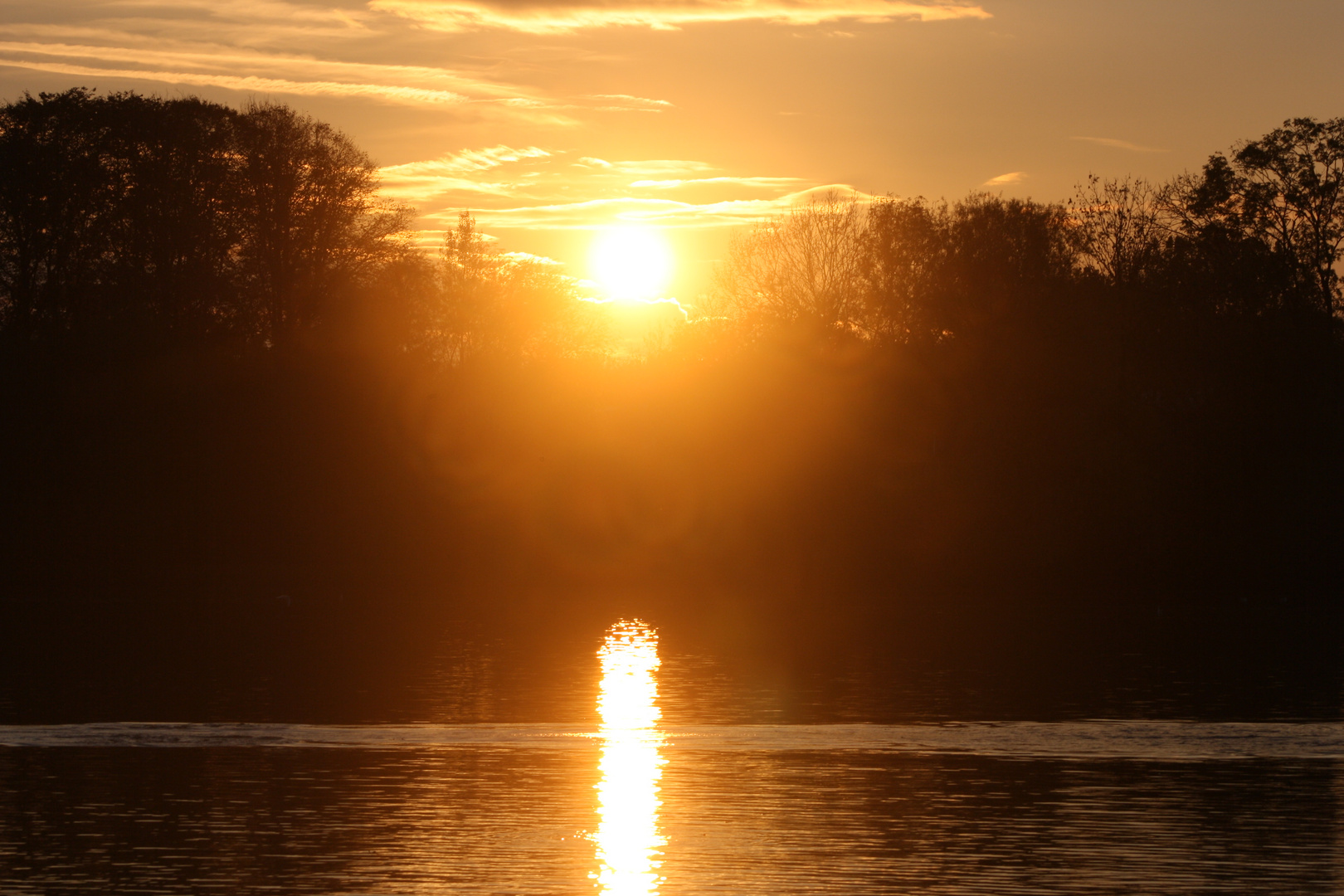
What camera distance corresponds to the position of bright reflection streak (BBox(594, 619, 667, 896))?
49.3 ft

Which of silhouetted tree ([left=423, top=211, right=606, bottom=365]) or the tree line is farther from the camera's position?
silhouetted tree ([left=423, top=211, right=606, bottom=365])

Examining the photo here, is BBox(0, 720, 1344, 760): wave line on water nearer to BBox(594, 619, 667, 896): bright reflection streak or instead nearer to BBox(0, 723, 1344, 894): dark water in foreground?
BBox(0, 723, 1344, 894): dark water in foreground

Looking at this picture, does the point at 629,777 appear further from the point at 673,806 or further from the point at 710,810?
the point at 710,810

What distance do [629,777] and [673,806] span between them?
87.8 inches

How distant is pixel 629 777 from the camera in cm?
2044

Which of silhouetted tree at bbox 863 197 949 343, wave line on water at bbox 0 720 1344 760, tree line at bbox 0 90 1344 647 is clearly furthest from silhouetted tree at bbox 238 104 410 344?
wave line on water at bbox 0 720 1344 760

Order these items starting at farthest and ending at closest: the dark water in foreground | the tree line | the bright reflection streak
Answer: the tree line, the bright reflection streak, the dark water in foreground

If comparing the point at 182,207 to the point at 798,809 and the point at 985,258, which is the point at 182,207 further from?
the point at 798,809

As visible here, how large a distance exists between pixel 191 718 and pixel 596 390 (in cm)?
4002

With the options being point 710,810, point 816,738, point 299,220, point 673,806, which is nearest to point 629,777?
point 673,806

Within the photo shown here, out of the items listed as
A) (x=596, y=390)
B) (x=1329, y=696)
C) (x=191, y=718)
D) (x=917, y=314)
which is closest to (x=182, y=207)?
(x=596, y=390)

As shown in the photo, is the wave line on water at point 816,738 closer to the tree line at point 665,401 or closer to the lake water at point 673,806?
the lake water at point 673,806

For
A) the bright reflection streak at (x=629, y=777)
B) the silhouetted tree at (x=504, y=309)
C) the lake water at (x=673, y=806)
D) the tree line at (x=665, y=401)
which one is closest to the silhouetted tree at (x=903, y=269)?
the tree line at (x=665, y=401)

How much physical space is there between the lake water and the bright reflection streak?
6cm
